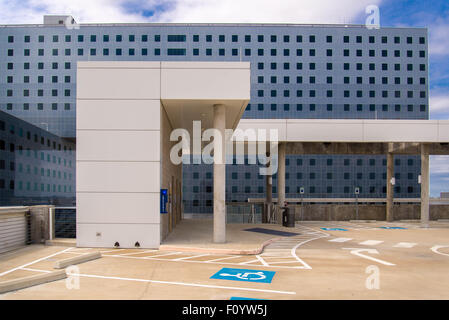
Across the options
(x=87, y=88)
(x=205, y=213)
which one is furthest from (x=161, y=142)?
(x=205, y=213)

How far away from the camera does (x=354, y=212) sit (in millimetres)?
27391

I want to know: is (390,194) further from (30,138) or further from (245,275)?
(30,138)

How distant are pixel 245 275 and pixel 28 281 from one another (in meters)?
5.20

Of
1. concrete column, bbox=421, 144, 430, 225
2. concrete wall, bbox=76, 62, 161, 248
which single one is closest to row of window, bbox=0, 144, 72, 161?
concrete wall, bbox=76, 62, 161, 248

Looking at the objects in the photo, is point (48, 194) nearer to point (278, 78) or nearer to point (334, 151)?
point (278, 78)

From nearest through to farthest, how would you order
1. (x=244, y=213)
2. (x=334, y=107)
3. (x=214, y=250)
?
(x=214, y=250), (x=244, y=213), (x=334, y=107)

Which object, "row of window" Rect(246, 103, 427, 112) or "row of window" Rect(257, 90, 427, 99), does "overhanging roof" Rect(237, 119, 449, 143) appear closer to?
"row of window" Rect(246, 103, 427, 112)

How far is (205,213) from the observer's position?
170 feet

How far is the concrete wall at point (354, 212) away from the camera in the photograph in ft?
88.2

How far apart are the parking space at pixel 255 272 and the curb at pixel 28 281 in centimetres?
20

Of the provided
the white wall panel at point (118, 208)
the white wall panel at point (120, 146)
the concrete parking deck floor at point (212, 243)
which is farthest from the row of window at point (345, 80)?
the white wall panel at point (118, 208)

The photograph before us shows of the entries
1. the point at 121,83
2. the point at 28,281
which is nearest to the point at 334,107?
the point at 121,83

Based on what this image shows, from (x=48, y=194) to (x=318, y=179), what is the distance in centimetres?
4174
